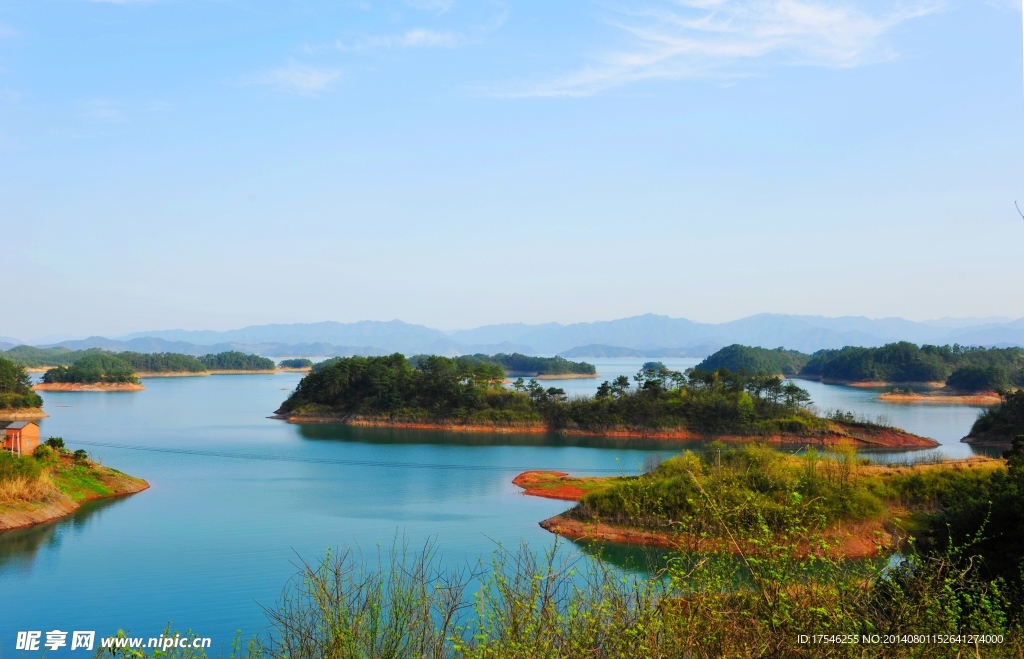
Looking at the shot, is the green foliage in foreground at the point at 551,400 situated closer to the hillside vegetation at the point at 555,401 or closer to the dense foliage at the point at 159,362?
the hillside vegetation at the point at 555,401

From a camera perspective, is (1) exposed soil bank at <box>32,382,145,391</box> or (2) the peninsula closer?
(2) the peninsula

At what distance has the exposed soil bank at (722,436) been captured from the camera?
41406mm

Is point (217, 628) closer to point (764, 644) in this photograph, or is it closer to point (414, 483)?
point (764, 644)

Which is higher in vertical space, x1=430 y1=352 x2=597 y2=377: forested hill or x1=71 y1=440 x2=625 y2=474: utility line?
x1=430 y1=352 x2=597 y2=377: forested hill

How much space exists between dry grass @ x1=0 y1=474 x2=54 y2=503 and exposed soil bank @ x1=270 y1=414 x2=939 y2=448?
86.1 ft

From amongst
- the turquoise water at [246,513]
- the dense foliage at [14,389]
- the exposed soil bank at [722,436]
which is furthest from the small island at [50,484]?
the dense foliage at [14,389]

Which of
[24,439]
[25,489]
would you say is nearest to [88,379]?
[24,439]

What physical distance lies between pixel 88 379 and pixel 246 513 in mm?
71478

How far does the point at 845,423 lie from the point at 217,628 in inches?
1512

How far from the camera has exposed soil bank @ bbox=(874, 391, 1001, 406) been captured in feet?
230

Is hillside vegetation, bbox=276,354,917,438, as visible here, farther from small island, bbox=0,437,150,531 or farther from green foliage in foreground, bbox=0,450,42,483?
green foliage in foreground, bbox=0,450,42,483

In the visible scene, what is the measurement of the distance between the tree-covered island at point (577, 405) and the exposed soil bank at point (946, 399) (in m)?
27.0

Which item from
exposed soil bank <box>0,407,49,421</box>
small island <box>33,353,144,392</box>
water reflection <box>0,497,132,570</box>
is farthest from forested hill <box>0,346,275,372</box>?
water reflection <box>0,497,132,570</box>

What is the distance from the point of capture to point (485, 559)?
645 inches
